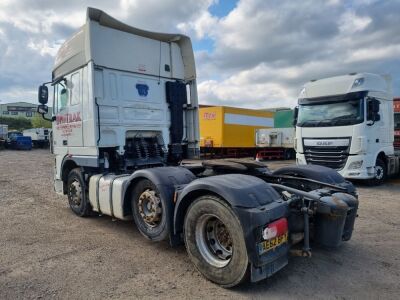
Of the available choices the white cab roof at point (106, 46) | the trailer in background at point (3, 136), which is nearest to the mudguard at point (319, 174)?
the white cab roof at point (106, 46)

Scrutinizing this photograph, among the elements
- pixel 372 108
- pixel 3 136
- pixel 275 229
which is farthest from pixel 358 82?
pixel 3 136

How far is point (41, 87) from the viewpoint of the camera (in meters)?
6.96

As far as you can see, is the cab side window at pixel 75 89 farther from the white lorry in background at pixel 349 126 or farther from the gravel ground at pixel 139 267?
the white lorry in background at pixel 349 126

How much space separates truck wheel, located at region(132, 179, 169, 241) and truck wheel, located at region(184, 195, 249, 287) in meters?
0.52

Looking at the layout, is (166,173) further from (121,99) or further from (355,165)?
(355,165)

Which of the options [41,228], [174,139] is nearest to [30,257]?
[41,228]

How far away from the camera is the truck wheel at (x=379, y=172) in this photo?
10.1 m

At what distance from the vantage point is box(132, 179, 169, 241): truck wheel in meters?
4.31

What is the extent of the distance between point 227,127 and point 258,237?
59.1 ft

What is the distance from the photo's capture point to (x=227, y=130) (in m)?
21.0

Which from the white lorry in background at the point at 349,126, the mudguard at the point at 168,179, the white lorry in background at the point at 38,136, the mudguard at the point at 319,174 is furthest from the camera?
the white lorry in background at the point at 38,136

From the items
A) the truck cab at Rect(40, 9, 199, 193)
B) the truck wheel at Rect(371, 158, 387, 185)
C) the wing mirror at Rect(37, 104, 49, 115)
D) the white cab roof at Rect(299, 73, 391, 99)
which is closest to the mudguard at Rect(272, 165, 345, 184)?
the truck cab at Rect(40, 9, 199, 193)

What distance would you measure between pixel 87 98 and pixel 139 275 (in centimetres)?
338

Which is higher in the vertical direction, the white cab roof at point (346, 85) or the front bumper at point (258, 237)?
the white cab roof at point (346, 85)
